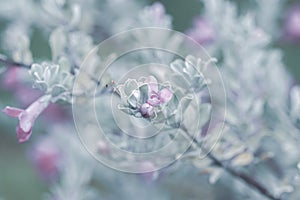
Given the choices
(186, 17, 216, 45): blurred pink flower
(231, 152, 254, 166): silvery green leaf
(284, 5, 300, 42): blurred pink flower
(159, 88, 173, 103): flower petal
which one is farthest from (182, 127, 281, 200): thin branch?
(284, 5, 300, 42): blurred pink flower

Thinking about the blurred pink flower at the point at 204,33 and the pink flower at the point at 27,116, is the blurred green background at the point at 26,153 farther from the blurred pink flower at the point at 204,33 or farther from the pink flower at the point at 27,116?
the pink flower at the point at 27,116

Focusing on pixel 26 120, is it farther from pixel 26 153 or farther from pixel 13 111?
pixel 26 153

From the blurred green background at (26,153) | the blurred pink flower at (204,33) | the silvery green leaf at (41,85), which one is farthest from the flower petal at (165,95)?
the blurred green background at (26,153)

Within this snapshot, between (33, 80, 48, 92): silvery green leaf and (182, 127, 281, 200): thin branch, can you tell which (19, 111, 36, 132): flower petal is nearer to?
(33, 80, 48, 92): silvery green leaf

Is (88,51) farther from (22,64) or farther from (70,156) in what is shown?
(70,156)

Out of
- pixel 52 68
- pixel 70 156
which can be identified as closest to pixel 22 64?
pixel 52 68

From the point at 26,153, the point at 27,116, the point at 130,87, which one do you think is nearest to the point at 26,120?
the point at 27,116
